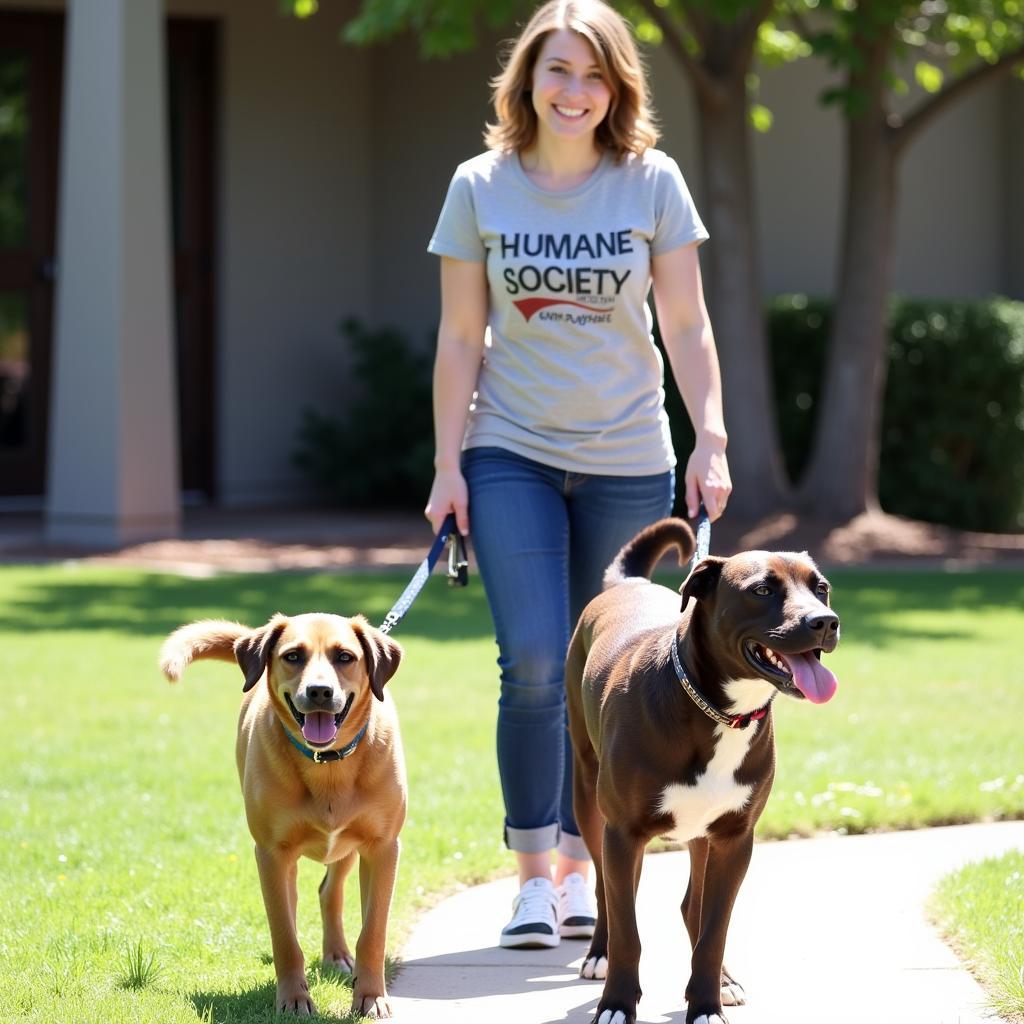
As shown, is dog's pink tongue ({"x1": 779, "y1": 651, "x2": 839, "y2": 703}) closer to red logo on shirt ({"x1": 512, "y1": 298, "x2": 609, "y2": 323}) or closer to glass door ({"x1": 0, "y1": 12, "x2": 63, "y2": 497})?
red logo on shirt ({"x1": 512, "y1": 298, "x2": 609, "y2": 323})

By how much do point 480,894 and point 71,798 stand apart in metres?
1.99

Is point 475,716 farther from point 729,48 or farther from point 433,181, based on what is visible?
point 433,181

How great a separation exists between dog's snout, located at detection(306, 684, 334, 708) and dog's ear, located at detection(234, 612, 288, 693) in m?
0.22

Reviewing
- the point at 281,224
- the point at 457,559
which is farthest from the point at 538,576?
the point at 281,224

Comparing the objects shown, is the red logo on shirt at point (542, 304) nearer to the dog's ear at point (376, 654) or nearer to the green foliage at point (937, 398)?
the dog's ear at point (376, 654)

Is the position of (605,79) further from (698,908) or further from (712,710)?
(698,908)

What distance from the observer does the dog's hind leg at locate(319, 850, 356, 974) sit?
4.48 m

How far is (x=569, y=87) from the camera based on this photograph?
469cm

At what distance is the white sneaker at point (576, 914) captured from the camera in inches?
190

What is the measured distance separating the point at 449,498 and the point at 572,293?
0.68 m

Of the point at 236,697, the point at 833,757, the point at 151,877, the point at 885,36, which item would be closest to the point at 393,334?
the point at 885,36

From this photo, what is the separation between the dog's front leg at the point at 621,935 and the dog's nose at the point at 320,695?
75 cm

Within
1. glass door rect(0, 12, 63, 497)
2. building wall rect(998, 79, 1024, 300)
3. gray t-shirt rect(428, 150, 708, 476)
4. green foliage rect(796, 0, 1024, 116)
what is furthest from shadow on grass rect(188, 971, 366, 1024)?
building wall rect(998, 79, 1024, 300)

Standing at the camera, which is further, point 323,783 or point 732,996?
point 732,996
